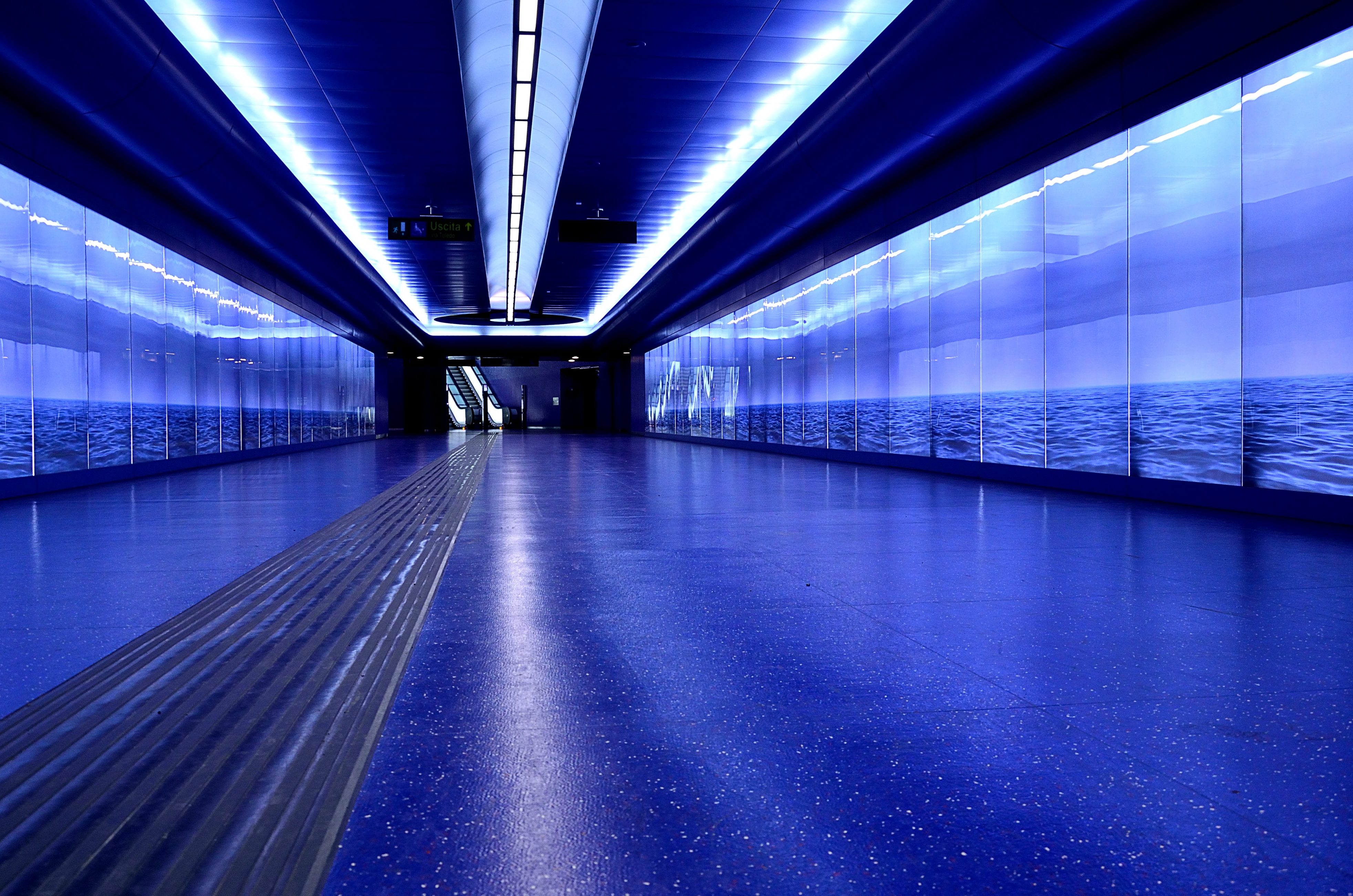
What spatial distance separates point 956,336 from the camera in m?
12.5

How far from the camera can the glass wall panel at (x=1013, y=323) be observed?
10.5m

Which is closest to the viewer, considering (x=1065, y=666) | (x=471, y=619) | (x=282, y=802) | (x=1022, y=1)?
(x=282, y=802)

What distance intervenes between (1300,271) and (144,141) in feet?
39.2

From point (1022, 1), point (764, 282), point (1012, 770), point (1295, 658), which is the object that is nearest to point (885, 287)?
point (764, 282)

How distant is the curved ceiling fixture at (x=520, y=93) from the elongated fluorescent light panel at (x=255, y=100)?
2.34 meters

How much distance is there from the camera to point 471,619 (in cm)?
374

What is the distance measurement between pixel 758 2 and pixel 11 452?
32.2ft

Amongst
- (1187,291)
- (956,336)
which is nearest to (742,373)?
(956,336)

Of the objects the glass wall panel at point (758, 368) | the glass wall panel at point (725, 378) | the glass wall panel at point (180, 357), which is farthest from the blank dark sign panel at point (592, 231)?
the glass wall panel at point (725, 378)

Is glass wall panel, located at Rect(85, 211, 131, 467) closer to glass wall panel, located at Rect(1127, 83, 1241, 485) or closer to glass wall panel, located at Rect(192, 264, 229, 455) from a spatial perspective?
glass wall panel, located at Rect(192, 264, 229, 455)

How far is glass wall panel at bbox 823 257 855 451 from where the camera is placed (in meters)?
16.2

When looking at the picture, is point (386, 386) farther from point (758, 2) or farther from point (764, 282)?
point (758, 2)

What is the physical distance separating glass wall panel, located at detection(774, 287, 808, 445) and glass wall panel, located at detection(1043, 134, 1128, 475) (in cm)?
883

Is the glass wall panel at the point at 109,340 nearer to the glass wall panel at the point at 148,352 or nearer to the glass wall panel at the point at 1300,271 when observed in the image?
the glass wall panel at the point at 148,352
